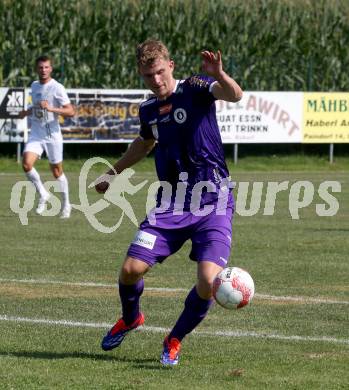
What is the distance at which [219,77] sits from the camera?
7336mm

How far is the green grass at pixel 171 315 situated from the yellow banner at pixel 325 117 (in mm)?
15436

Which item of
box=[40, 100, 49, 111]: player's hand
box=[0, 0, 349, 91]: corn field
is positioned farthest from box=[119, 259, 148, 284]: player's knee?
box=[0, 0, 349, 91]: corn field

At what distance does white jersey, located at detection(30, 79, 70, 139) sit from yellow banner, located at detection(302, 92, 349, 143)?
1510 centimetres

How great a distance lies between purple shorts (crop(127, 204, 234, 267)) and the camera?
766cm

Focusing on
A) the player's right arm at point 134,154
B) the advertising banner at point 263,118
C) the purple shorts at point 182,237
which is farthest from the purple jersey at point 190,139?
the advertising banner at point 263,118

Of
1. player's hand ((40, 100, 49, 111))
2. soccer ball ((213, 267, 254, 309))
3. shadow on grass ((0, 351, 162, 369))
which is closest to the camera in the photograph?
soccer ball ((213, 267, 254, 309))

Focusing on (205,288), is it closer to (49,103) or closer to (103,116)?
(49,103)

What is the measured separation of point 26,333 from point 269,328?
1.80 m

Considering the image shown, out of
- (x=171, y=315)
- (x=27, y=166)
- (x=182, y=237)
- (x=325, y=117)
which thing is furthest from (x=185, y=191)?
(x=325, y=117)

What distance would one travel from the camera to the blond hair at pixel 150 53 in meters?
7.62

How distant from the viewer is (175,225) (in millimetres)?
7773

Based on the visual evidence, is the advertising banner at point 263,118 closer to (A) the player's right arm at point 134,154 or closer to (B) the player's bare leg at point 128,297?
(A) the player's right arm at point 134,154

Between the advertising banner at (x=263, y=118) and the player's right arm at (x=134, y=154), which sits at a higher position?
the player's right arm at (x=134, y=154)

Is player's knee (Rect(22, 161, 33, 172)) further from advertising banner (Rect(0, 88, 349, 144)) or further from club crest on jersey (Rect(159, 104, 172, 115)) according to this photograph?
advertising banner (Rect(0, 88, 349, 144))
